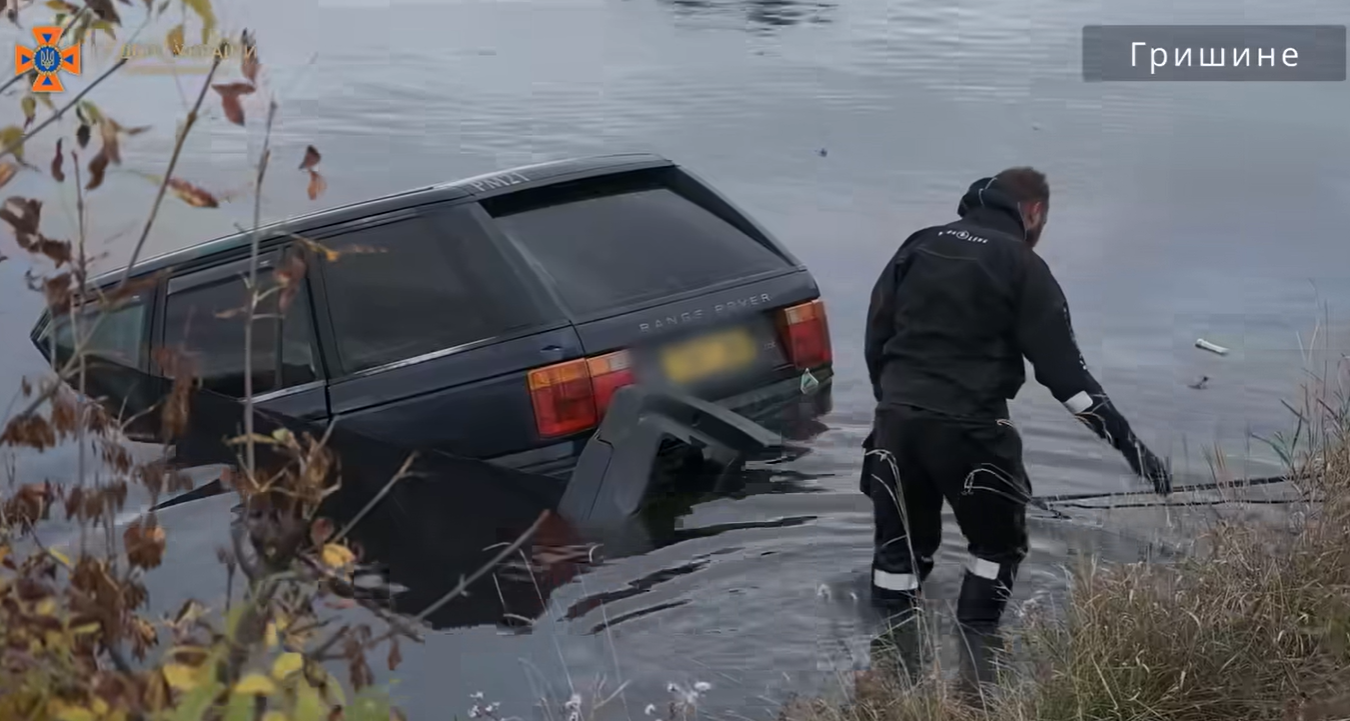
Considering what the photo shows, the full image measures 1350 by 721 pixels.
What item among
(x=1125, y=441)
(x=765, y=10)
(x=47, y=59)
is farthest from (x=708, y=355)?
(x=765, y=10)

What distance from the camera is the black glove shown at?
463cm

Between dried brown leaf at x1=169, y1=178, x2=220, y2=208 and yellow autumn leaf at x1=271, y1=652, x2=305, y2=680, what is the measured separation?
2.38ft

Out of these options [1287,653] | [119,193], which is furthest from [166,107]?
[1287,653]

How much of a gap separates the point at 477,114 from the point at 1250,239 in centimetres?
1197

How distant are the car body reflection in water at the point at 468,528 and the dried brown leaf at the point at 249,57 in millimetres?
2938

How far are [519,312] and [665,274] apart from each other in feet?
2.11

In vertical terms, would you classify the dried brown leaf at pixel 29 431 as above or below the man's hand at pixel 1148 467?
above

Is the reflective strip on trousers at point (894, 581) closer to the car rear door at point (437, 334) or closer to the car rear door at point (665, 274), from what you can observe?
the car rear door at point (665, 274)

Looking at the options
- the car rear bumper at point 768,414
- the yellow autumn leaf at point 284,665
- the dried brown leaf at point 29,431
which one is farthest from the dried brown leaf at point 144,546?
the car rear bumper at point 768,414

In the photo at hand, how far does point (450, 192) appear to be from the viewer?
5.67 m

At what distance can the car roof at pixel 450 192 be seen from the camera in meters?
5.64

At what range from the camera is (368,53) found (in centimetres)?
3158

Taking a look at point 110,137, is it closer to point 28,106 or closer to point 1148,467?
point 28,106

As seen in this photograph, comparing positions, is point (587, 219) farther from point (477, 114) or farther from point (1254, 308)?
point (477, 114)
